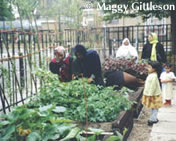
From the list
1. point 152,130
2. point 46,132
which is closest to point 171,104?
point 152,130

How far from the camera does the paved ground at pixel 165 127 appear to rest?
5016 millimetres

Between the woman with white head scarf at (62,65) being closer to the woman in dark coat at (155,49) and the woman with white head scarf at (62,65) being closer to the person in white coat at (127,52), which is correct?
the woman in dark coat at (155,49)

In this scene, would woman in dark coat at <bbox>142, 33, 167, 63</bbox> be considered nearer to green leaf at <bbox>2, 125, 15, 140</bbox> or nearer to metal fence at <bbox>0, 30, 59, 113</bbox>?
metal fence at <bbox>0, 30, 59, 113</bbox>

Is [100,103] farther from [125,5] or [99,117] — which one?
[125,5]

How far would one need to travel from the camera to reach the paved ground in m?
5.02

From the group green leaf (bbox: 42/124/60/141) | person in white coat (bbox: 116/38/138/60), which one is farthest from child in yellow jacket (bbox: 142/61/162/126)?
person in white coat (bbox: 116/38/138/60)

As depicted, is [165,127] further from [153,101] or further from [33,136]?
[33,136]

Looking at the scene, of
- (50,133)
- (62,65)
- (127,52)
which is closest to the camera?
(50,133)

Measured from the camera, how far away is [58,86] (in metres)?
4.82

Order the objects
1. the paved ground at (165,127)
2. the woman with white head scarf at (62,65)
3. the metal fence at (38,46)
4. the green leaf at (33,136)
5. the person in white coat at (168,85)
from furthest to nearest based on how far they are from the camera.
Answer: the person in white coat at (168,85)
the woman with white head scarf at (62,65)
the metal fence at (38,46)
the paved ground at (165,127)
the green leaf at (33,136)

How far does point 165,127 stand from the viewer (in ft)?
18.3

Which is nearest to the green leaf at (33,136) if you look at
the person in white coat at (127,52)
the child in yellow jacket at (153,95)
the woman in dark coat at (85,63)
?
the woman in dark coat at (85,63)

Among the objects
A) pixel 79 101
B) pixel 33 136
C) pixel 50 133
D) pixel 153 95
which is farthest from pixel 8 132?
pixel 153 95

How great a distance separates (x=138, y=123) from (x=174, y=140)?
121 cm
